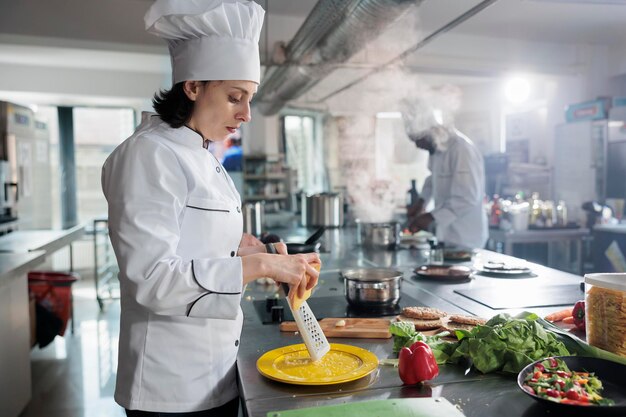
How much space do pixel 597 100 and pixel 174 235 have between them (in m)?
6.09

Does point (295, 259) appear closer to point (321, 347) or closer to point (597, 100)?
point (321, 347)

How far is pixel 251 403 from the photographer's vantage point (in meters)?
1.21

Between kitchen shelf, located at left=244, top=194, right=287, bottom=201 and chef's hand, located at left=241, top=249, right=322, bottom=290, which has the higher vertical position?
kitchen shelf, located at left=244, top=194, right=287, bottom=201

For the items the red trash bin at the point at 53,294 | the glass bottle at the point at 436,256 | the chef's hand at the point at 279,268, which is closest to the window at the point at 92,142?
the red trash bin at the point at 53,294

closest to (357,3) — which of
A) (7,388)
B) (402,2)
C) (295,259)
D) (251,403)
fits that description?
(402,2)

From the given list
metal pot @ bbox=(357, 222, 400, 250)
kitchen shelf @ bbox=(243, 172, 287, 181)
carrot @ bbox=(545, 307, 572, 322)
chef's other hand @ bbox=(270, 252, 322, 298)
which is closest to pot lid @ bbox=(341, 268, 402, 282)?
carrot @ bbox=(545, 307, 572, 322)

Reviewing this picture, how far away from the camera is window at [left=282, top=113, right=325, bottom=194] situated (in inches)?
257

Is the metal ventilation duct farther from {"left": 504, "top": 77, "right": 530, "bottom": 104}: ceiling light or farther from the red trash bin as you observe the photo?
{"left": 504, "top": 77, "right": 530, "bottom": 104}: ceiling light

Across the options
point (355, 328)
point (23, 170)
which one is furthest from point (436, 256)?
point (23, 170)

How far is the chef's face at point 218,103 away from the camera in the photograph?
141 centimetres

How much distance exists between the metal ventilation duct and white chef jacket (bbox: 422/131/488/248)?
1087 mm

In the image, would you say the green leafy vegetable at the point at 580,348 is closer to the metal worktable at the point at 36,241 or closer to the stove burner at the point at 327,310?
the stove burner at the point at 327,310

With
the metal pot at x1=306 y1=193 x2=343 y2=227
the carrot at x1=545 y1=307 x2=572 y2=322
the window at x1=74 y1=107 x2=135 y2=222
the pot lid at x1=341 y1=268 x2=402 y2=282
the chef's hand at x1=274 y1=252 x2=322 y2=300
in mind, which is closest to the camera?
the chef's hand at x1=274 y1=252 x2=322 y2=300

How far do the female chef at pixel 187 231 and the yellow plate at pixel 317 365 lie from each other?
0.14 m
